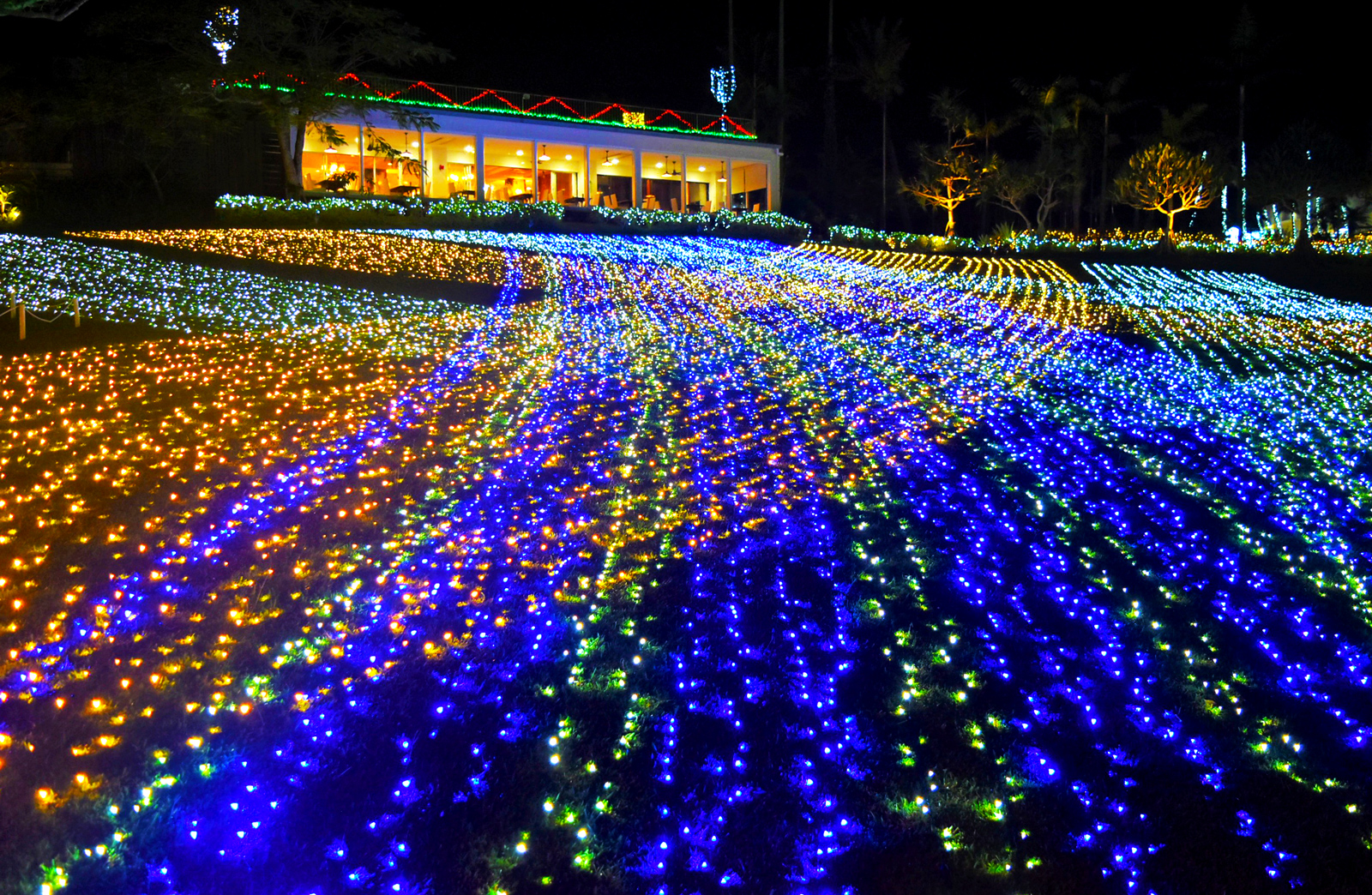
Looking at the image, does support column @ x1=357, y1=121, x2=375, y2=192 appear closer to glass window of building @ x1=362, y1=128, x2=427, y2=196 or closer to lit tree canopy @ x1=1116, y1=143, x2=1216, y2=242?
glass window of building @ x1=362, y1=128, x2=427, y2=196

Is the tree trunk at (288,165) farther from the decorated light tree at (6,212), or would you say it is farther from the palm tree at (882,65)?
the palm tree at (882,65)

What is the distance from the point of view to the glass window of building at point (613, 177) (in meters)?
33.7

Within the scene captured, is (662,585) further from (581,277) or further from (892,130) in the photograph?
(892,130)

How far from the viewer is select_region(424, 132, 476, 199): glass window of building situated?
106ft

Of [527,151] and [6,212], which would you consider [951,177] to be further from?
[6,212]

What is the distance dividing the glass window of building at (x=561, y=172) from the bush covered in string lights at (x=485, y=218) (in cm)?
655

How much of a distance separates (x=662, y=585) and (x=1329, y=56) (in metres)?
49.7

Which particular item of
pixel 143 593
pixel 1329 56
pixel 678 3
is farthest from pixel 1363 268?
pixel 678 3

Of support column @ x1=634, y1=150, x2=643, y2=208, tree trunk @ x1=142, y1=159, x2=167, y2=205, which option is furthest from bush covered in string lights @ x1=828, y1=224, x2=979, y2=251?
tree trunk @ x1=142, y1=159, x2=167, y2=205

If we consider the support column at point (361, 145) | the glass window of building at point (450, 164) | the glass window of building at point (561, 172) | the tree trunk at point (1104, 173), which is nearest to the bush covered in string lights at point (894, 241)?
the glass window of building at point (561, 172)

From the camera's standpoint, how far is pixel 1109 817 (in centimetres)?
271

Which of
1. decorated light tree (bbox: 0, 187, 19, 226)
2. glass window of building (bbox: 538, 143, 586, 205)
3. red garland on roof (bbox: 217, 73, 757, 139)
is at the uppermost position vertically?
red garland on roof (bbox: 217, 73, 757, 139)

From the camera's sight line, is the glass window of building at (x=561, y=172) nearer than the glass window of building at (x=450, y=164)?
No

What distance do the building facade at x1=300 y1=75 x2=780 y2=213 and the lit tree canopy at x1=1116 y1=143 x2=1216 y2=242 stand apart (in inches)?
490
